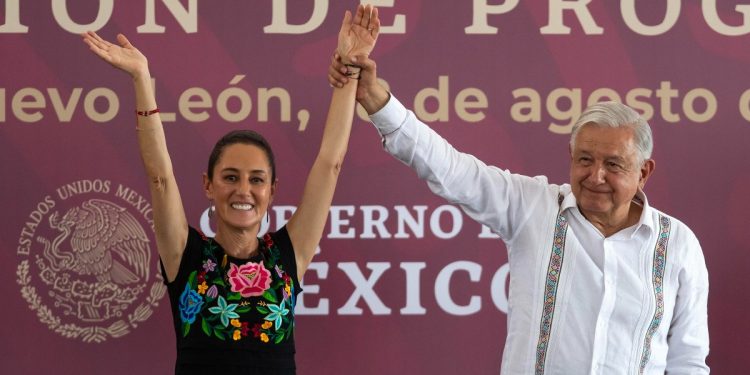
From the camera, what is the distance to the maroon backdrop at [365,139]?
9.38 ft

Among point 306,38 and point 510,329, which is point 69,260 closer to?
point 306,38

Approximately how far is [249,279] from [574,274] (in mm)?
704

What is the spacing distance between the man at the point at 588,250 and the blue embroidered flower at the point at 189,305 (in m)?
0.53

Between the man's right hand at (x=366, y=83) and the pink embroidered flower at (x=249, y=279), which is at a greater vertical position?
the man's right hand at (x=366, y=83)

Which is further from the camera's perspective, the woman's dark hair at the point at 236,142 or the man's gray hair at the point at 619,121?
the woman's dark hair at the point at 236,142

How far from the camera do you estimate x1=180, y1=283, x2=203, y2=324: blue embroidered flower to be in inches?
82.7

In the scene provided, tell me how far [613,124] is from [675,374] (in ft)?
1.91

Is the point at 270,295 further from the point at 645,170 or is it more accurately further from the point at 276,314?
the point at 645,170

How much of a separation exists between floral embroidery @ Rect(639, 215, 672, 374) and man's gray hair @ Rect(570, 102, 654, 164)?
0.18 metres

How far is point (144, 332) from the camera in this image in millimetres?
2871

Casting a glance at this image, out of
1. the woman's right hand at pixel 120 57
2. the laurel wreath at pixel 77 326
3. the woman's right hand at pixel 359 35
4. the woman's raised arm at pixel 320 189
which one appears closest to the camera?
the woman's right hand at pixel 120 57

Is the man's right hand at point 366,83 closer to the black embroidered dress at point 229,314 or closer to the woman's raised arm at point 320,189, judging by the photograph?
the woman's raised arm at point 320,189

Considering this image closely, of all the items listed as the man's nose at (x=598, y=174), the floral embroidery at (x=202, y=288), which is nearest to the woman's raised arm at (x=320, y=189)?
the floral embroidery at (x=202, y=288)

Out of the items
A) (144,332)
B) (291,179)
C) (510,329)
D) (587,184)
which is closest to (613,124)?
(587,184)
